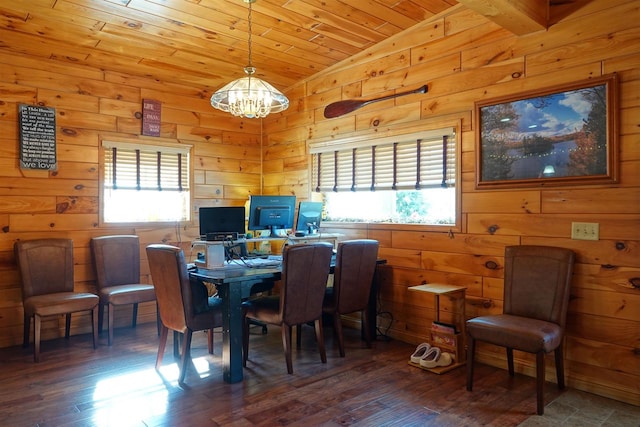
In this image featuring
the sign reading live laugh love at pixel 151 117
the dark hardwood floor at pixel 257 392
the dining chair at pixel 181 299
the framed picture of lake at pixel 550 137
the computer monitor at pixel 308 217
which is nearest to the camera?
the dark hardwood floor at pixel 257 392

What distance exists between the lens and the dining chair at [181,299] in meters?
2.91

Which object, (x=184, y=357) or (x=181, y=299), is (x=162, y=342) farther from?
(x=181, y=299)

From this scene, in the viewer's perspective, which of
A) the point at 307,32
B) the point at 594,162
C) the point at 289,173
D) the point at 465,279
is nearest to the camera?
the point at 594,162

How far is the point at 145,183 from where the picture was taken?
470cm

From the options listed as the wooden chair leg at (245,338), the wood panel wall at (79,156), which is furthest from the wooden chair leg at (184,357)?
the wood panel wall at (79,156)

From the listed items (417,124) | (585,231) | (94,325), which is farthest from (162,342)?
(585,231)

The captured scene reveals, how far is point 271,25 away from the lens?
3.59m

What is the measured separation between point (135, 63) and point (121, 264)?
1986 millimetres

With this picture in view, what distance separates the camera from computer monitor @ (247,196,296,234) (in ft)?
12.5

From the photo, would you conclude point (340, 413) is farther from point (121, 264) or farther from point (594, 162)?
point (121, 264)

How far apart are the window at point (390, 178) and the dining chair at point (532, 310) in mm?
739

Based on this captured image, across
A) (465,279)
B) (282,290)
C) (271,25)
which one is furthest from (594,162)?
(271,25)

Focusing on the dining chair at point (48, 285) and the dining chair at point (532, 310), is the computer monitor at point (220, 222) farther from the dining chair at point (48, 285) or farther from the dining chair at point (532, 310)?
the dining chair at point (532, 310)

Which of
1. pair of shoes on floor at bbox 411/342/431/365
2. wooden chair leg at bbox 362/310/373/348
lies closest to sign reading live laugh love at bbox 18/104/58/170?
wooden chair leg at bbox 362/310/373/348
